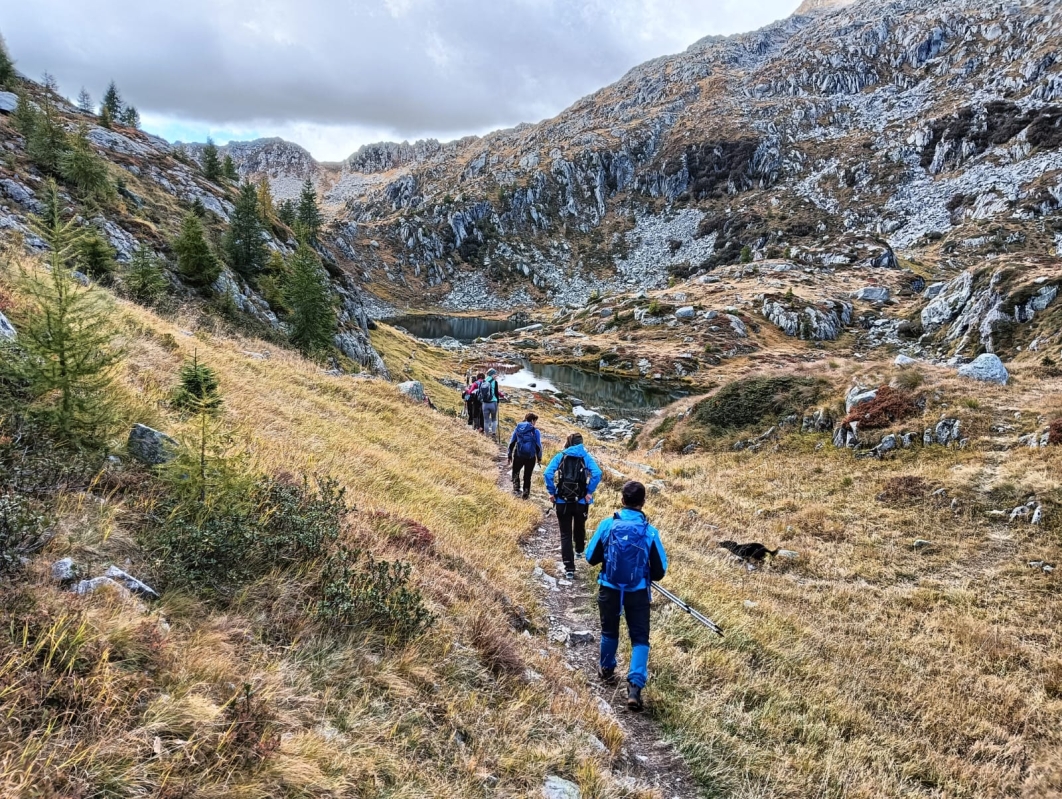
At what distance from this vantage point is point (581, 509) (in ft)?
31.9

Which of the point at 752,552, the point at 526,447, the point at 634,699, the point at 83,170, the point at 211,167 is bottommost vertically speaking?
the point at 752,552

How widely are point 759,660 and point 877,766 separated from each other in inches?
80.6

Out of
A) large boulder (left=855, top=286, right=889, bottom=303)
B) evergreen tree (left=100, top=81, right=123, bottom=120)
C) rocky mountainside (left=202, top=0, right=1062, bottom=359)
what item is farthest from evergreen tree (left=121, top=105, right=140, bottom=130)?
large boulder (left=855, top=286, right=889, bottom=303)

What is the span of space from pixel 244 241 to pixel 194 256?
10.3 m

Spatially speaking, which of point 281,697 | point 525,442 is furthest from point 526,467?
point 281,697

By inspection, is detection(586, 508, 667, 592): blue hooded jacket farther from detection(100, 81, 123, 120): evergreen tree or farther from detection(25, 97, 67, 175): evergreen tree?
detection(100, 81, 123, 120): evergreen tree

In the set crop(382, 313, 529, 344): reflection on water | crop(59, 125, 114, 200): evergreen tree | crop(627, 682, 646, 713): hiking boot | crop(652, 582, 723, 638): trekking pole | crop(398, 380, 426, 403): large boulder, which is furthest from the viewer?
crop(382, 313, 529, 344): reflection on water

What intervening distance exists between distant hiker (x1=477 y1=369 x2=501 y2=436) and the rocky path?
959cm

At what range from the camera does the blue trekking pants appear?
6.21m

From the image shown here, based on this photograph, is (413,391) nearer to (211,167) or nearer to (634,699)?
(634,699)

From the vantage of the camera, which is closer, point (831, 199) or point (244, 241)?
point (244, 241)

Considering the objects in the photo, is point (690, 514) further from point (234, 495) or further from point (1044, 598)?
point (234, 495)

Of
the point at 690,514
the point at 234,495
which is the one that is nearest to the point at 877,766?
the point at 234,495

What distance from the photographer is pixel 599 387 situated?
63.8m
